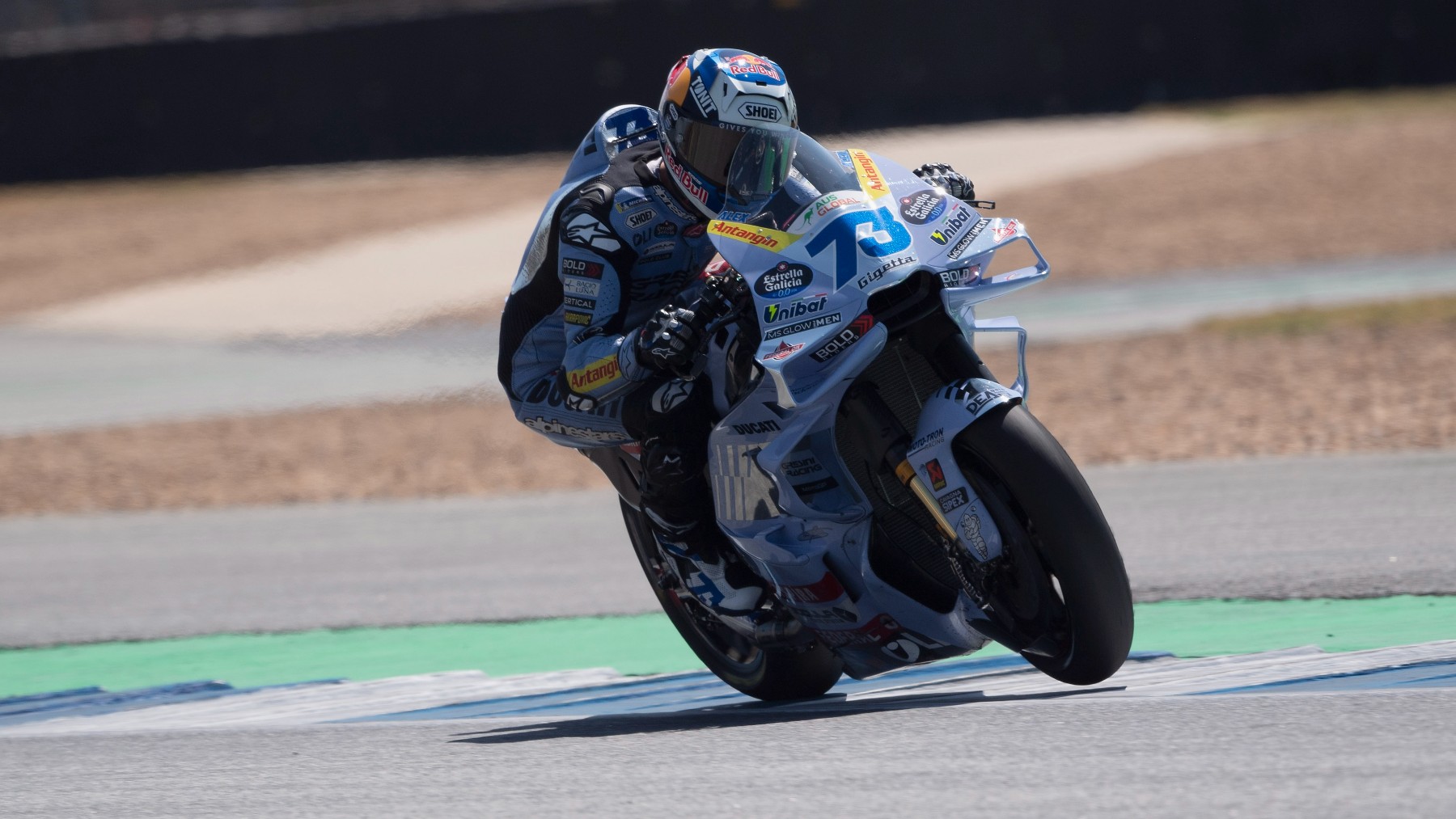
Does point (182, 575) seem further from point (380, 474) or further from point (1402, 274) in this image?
point (1402, 274)

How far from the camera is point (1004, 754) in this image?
143 inches

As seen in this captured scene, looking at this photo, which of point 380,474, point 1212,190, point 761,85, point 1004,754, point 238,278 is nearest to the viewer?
point 1004,754

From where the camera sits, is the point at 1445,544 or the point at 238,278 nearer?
the point at 1445,544

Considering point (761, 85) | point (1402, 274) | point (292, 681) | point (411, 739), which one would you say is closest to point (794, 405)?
point (761, 85)

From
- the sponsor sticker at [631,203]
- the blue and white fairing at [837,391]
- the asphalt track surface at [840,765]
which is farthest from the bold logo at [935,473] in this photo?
the sponsor sticker at [631,203]

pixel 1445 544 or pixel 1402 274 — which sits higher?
pixel 1402 274

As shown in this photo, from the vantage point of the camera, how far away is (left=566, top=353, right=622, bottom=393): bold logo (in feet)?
15.5

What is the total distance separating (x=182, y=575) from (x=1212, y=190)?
13060 mm

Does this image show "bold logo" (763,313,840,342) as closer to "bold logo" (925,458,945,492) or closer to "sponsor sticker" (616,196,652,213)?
"bold logo" (925,458,945,492)

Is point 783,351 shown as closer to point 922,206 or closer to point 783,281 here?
point 783,281

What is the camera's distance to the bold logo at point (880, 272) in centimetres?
406

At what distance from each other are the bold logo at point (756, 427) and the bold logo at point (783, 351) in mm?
260

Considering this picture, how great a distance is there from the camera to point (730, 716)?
4.71 metres

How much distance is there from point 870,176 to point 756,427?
2.23 feet
